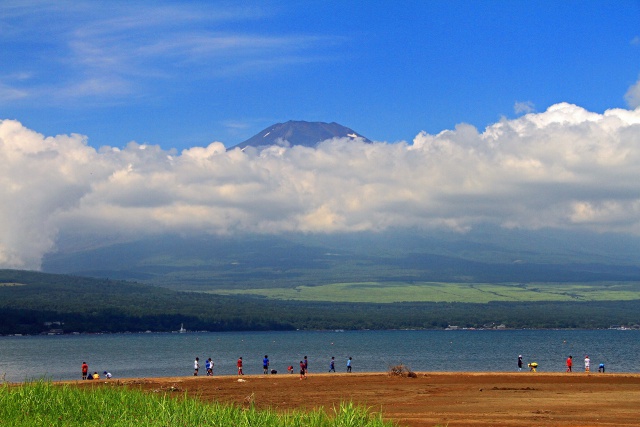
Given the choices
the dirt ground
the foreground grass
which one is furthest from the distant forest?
the foreground grass

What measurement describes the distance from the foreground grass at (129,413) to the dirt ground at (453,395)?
5.29 m

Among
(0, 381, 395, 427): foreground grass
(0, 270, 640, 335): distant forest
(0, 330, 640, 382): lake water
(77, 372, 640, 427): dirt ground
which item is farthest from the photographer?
(0, 270, 640, 335): distant forest

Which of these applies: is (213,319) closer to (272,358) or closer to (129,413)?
(272,358)

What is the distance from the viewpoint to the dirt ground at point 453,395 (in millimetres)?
29688

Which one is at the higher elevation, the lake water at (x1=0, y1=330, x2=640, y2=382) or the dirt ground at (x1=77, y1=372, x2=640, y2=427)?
the dirt ground at (x1=77, y1=372, x2=640, y2=427)

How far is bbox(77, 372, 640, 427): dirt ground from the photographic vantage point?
29688 millimetres

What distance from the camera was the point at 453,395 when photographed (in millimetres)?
37062

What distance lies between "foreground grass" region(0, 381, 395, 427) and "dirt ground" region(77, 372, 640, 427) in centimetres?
529

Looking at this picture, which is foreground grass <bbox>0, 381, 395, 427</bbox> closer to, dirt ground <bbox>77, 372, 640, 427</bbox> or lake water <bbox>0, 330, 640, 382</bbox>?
dirt ground <bbox>77, 372, 640, 427</bbox>

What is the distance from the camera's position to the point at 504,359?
3199 inches

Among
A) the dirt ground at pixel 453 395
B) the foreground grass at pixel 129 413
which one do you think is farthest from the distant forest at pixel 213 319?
the foreground grass at pixel 129 413

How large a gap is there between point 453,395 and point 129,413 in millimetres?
18292

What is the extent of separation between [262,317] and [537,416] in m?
159

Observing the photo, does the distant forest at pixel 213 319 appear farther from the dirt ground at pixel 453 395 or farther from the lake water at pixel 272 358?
the dirt ground at pixel 453 395
